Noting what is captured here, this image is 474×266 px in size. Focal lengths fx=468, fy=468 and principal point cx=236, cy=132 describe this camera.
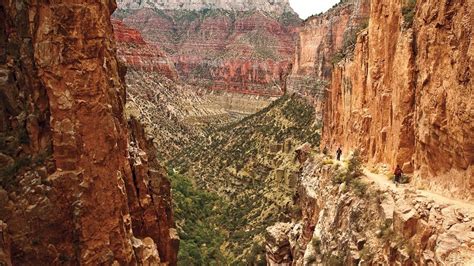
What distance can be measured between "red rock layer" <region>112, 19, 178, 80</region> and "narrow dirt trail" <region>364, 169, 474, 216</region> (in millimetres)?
87801

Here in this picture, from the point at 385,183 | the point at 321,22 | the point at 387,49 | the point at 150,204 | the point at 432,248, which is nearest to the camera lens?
the point at 432,248

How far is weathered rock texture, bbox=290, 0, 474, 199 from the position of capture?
1505cm

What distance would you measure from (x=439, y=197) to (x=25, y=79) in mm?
14585

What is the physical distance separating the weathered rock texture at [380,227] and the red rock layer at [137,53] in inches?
3299

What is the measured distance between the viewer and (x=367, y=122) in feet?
84.3

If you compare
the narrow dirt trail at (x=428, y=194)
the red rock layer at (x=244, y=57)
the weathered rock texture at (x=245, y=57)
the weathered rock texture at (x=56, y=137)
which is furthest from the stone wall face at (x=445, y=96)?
the weathered rock texture at (x=245, y=57)

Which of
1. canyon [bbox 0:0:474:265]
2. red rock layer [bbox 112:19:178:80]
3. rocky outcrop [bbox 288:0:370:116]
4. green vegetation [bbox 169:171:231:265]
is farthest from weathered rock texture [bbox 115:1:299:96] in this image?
canyon [bbox 0:0:474:265]

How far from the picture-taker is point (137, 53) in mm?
113688

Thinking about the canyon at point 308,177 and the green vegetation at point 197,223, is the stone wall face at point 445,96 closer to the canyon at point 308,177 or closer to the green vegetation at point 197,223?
the canyon at point 308,177

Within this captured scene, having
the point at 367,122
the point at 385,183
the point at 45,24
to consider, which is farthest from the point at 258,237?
the point at 45,24

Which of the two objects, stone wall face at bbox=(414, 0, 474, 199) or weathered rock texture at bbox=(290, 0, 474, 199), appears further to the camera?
weathered rock texture at bbox=(290, 0, 474, 199)

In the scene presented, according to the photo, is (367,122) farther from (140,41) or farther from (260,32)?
(260,32)

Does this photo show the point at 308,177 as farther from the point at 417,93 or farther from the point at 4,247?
the point at 4,247

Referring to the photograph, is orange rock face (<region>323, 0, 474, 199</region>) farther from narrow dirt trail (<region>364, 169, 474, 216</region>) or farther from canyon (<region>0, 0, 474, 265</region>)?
narrow dirt trail (<region>364, 169, 474, 216</region>)
